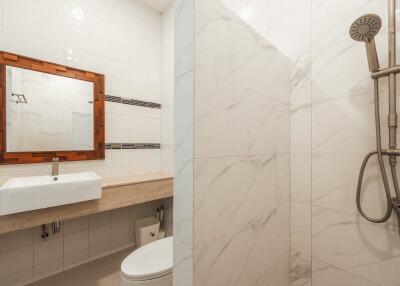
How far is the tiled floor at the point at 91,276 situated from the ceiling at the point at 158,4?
8.84ft

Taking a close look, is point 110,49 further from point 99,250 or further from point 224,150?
point 99,250

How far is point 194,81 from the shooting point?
0.71 metres

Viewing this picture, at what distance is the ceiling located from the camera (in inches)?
86.2

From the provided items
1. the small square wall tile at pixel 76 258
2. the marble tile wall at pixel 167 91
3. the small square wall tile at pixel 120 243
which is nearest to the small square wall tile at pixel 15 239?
the small square wall tile at pixel 76 258

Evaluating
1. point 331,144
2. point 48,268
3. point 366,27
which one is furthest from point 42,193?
point 366,27

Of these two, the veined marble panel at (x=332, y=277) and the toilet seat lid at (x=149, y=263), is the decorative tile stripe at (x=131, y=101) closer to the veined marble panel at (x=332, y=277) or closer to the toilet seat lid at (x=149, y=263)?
the toilet seat lid at (x=149, y=263)

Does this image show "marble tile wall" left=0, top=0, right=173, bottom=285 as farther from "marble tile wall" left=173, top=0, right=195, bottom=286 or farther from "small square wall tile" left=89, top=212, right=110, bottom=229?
"marble tile wall" left=173, top=0, right=195, bottom=286

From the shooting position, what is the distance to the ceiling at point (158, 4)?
2.19 m

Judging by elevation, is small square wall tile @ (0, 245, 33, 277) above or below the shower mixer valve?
below

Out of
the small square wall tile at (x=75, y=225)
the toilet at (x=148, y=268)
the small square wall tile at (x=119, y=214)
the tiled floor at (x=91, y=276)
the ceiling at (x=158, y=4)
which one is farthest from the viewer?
the ceiling at (x=158, y=4)

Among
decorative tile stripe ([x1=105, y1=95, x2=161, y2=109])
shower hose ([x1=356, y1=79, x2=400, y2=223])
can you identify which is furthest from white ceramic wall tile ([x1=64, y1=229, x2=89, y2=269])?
shower hose ([x1=356, y1=79, x2=400, y2=223])

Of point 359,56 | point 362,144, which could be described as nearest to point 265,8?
point 359,56

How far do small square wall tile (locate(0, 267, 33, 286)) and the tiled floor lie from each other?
0.21ft

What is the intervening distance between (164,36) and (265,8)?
135cm
